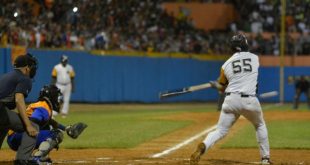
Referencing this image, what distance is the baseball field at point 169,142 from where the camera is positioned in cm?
1209

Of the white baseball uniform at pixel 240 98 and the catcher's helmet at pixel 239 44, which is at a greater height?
the catcher's helmet at pixel 239 44

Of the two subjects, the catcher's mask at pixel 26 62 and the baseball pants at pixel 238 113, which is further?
the baseball pants at pixel 238 113

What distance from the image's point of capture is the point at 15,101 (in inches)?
380

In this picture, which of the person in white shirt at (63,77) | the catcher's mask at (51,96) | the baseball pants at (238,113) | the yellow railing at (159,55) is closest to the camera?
the catcher's mask at (51,96)

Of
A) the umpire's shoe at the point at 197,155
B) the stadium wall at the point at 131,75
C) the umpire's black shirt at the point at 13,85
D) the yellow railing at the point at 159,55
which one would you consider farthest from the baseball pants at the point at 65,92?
the umpire's black shirt at the point at 13,85

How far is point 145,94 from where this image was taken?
117 ft

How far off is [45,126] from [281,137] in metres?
8.05

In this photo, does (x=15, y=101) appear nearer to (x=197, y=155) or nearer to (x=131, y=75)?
(x=197, y=155)

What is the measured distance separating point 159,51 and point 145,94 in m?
2.39

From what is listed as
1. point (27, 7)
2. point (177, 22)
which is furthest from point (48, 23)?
point (177, 22)

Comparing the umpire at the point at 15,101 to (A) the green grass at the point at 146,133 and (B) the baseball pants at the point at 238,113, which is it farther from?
(A) the green grass at the point at 146,133

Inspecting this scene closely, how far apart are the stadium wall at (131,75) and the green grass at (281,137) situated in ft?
37.7

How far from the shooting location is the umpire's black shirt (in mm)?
9648

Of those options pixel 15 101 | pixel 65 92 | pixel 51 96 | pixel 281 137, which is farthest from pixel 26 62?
pixel 65 92
